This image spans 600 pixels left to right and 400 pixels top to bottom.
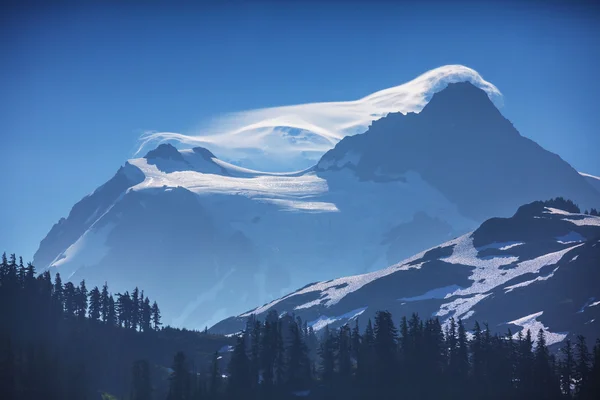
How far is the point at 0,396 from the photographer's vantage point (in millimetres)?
199250
